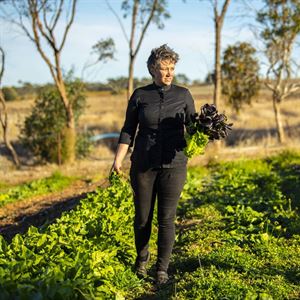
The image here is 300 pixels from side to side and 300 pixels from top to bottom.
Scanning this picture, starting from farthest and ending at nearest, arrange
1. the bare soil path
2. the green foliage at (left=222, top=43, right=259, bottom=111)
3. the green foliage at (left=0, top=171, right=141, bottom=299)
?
the green foliage at (left=222, top=43, right=259, bottom=111) < the bare soil path < the green foliage at (left=0, top=171, right=141, bottom=299)

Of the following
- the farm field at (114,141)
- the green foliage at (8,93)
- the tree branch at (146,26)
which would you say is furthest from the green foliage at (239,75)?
the green foliage at (8,93)

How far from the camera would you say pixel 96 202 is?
6.87 meters

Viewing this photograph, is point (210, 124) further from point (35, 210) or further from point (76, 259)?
point (35, 210)

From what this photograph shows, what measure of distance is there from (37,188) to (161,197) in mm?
7637

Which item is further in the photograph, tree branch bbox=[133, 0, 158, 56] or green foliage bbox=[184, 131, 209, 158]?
tree branch bbox=[133, 0, 158, 56]

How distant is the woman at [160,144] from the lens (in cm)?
477

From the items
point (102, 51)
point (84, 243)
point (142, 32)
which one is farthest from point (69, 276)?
point (102, 51)

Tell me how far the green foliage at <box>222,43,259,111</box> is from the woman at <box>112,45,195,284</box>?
65.9ft

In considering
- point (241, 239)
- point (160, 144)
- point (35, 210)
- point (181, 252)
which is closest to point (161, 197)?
point (160, 144)

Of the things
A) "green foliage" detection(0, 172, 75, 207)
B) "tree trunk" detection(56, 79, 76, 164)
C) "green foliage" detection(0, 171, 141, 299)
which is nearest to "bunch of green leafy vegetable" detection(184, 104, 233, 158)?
"green foliage" detection(0, 171, 141, 299)

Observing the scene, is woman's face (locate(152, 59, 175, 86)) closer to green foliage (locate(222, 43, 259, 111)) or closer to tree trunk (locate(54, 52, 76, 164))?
tree trunk (locate(54, 52, 76, 164))

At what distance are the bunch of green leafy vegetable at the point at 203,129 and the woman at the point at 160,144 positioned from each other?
137 mm

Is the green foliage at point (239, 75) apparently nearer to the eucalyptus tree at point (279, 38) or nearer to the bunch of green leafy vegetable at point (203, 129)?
the eucalyptus tree at point (279, 38)

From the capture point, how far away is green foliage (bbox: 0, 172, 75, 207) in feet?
36.5
